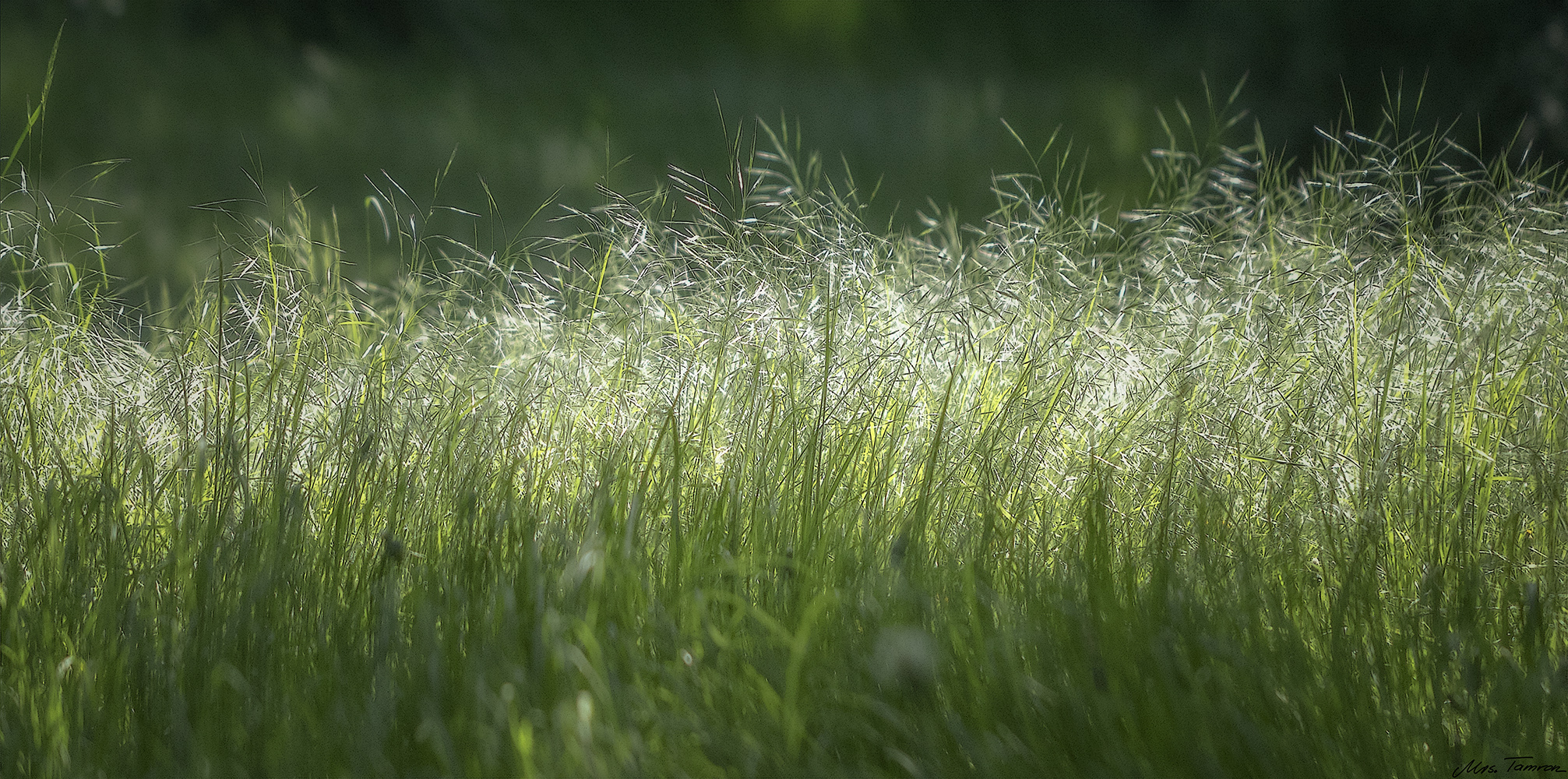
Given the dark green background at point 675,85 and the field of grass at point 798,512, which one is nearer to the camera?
the field of grass at point 798,512

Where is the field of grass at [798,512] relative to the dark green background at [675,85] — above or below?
below

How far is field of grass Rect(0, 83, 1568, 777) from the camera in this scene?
3.63 feet

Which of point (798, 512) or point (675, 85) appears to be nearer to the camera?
point (798, 512)

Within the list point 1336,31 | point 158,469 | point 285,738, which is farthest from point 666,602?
point 1336,31

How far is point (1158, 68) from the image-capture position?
31.2 feet

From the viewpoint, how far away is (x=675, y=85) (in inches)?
358

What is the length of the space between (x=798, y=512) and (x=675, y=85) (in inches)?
320

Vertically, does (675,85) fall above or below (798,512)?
above

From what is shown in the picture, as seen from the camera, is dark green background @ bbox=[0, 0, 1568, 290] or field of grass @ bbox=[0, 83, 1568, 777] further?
dark green background @ bbox=[0, 0, 1568, 290]

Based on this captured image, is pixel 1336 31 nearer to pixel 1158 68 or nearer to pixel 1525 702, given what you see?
pixel 1158 68

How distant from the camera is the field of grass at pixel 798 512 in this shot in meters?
1.11

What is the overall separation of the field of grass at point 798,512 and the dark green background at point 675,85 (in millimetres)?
3185

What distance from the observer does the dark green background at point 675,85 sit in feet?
20.6

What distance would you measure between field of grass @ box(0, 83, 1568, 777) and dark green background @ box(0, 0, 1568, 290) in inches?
125
